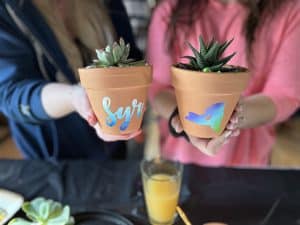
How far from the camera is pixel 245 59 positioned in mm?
981

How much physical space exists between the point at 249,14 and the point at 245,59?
111 mm

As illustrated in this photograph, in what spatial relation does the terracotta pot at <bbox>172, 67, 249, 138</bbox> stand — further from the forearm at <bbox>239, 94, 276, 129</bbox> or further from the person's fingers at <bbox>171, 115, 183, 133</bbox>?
the forearm at <bbox>239, 94, 276, 129</bbox>

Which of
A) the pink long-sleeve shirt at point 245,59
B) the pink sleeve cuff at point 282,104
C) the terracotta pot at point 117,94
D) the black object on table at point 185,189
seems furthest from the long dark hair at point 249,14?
the terracotta pot at point 117,94

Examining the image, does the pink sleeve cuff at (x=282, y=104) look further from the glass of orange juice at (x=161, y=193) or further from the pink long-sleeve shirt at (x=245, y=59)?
the glass of orange juice at (x=161, y=193)

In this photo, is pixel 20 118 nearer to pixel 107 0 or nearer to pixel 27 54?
pixel 27 54

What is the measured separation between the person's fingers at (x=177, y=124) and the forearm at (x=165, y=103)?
163 mm

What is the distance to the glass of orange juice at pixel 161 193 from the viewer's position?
743 mm

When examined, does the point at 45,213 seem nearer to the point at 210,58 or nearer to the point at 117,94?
the point at 117,94

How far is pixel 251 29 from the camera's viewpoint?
0.98m

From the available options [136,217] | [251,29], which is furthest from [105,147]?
[251,29]

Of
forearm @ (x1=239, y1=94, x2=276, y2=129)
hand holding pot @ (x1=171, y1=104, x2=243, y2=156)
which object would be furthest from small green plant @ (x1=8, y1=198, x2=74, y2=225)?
forearm @ (x1=239, y1=94, x2=276, y2=129)

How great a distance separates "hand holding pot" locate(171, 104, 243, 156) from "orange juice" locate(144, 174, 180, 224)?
0.33ft

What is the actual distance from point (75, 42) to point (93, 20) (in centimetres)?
7

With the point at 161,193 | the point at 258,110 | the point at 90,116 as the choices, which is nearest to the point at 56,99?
the point at 90,116
